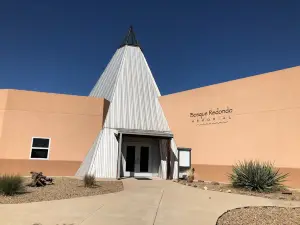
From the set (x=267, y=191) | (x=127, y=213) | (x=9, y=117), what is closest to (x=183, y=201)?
(x=127, y=213)

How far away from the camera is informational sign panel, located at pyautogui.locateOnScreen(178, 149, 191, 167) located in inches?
736

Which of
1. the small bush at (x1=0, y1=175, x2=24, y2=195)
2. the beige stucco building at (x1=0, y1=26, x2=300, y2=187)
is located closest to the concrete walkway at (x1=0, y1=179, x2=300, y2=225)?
the small bush at (x1=0, y1=175, x2=24, y2=195)

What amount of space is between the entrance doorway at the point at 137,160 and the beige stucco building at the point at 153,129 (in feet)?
0.23

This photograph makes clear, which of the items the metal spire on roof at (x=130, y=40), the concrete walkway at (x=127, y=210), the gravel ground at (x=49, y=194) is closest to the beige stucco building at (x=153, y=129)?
the gravel ground at (x=49, y=194)

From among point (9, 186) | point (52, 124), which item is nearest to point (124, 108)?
point (52, 124)

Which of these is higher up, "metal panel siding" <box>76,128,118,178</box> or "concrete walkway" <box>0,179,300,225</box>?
"metal panel siding" <box>76,128,118,178</box>

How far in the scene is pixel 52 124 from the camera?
19469 mm

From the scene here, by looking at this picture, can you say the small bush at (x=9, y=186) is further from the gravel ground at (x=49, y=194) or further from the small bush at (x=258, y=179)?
the small bush at (x=258, y=179)

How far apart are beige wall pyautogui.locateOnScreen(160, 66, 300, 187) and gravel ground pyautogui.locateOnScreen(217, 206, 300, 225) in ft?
22.7

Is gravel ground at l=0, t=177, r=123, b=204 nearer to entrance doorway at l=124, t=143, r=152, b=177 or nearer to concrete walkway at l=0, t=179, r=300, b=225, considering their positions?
concrete walkway at l=0, t=179, r=300, b=225

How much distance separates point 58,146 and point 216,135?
10301mm

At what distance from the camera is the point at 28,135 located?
741 inches

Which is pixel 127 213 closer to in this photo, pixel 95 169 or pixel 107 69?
pixel 95 169

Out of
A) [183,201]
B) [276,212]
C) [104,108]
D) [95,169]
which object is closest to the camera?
[276,212]
